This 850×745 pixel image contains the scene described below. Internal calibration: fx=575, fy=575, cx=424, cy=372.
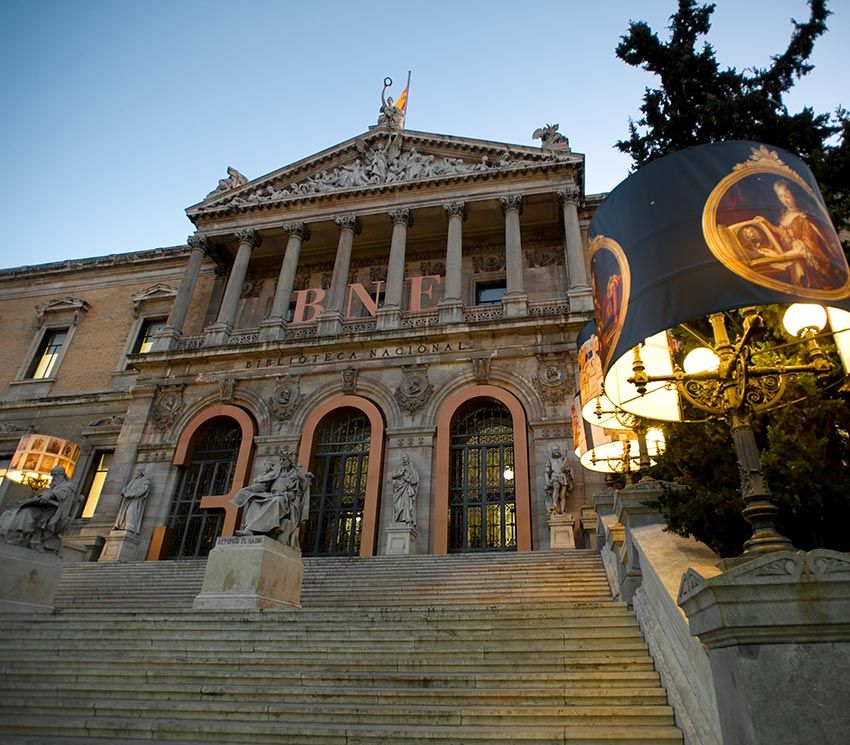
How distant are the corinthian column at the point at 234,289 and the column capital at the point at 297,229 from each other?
1.42 meters

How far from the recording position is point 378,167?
22.8m

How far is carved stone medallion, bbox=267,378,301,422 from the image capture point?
17.9 meters

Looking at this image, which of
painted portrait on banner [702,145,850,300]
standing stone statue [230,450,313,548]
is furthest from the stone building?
painted portrait on banner [702,145,850,300]

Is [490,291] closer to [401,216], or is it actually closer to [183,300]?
[401,216]

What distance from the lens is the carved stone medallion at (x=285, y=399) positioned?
1789 cm

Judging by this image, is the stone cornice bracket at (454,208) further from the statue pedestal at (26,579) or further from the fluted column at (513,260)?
the statue pedestal at (26,579)

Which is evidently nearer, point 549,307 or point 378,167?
point 549,307

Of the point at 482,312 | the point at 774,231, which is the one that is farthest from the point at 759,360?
the point at 482,312

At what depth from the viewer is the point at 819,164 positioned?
8867 millimetres

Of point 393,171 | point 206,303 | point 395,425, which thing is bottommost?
point 395,425

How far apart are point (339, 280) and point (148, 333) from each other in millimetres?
9698

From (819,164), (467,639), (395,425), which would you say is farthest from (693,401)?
(395,425)

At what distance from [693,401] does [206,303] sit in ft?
72.8

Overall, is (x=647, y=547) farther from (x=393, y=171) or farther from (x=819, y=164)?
(x=393, y=171)
